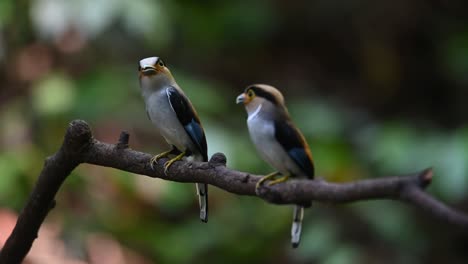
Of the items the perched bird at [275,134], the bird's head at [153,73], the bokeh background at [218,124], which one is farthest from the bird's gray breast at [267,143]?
the bokeh background at [218,124]

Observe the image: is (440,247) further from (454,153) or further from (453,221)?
(453,221)

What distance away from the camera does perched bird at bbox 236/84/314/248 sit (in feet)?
3.70

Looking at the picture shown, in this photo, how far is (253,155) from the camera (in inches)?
124

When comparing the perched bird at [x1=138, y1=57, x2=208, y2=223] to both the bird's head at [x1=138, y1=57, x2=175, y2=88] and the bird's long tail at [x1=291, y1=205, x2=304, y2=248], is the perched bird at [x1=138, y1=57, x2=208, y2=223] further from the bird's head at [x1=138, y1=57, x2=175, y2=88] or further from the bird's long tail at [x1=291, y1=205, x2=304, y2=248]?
the bird's long tail at [x1=291, y1=205, x2=304, y2=248]

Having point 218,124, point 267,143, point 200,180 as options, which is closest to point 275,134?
point 267,143

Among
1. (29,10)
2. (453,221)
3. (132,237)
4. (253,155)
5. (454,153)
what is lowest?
(132,237)

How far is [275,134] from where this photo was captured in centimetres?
115

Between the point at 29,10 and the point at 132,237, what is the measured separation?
1.05m

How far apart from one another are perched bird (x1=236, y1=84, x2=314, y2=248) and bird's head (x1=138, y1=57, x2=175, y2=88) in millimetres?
112

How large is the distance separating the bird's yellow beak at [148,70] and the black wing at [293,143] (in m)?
0.19

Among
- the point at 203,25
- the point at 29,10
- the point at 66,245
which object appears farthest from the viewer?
the point at 203,25

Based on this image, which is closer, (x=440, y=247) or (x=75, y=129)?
(x=75, y=129)

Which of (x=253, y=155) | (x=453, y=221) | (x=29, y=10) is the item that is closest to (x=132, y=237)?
(x=253, y=155)

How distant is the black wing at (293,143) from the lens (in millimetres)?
1133
